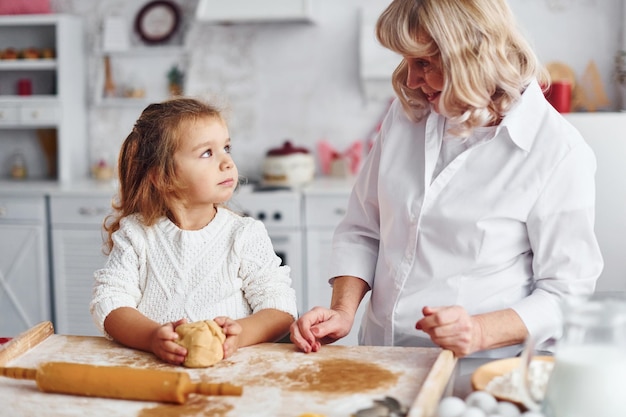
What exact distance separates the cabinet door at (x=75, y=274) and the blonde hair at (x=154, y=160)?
7.19 feet

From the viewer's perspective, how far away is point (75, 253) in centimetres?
401

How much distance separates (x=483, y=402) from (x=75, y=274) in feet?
10.6

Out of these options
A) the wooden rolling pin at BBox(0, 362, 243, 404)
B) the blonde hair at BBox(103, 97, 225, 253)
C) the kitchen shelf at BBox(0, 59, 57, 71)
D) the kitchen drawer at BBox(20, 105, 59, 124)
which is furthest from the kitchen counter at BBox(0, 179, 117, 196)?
the wooden rolling pin at BBox(0, 362, 243, 404)

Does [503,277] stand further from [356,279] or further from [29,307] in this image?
[29,307]

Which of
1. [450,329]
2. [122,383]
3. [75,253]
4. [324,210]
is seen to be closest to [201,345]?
[122,383]

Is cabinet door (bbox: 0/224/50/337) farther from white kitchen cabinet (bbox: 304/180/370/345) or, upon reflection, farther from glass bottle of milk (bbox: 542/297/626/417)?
glass bottle of milk (bbox: 542/297/626/417)

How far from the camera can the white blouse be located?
5.24 ft

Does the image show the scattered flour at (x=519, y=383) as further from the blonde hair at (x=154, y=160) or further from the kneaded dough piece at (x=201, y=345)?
the blonde hair at (x=154, y=160)

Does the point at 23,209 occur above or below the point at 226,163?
below

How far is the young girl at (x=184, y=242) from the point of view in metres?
1.67

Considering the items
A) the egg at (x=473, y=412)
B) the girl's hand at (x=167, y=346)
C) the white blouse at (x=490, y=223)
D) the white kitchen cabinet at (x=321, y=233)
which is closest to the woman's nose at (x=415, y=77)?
the white blouse at (x=490, y=223)

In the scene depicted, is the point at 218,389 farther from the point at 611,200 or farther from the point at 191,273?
the point at 611,200

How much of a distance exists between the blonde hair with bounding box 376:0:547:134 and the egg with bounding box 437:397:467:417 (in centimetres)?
69

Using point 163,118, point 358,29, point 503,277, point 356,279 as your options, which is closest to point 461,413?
point 503,277
